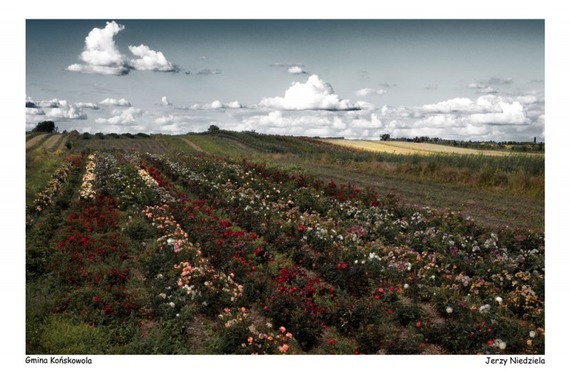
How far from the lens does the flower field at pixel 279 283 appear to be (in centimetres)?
686

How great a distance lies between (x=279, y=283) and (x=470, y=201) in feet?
39.8

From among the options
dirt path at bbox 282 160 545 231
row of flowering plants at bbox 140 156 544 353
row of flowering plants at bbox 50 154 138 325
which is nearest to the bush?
row of flowering plants at bbox 50 154 138 325

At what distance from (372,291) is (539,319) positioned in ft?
8.82

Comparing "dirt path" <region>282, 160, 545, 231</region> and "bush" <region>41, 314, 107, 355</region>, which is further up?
"dirt path" <region>282, 160, 545, 231</region>

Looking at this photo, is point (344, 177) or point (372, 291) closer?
point (372, 291)

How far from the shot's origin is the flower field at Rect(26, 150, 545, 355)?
6.86 meters

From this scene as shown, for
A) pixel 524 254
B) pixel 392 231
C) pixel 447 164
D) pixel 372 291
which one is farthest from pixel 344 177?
pixel 372 291

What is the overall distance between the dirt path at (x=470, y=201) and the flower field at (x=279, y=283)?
7.78 ft

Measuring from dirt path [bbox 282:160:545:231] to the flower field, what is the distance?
2.37m

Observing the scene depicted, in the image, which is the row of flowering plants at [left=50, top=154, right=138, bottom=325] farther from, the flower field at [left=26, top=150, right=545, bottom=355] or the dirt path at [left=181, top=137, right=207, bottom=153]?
the dirt path at [left=181, top=137, right=207, bottom=153]

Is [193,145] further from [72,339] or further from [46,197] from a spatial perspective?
[72,339]

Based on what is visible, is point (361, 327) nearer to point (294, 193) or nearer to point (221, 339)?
point (221, 339)
